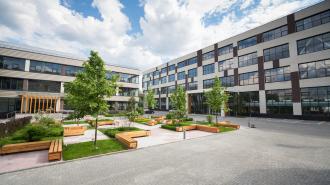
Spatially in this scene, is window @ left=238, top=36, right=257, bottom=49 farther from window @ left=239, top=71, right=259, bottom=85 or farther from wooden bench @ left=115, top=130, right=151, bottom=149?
wooden bench @ left=115, top=130, right=151, bottom=149

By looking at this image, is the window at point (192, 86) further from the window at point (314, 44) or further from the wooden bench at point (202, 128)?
the wooden bench at point (202, 128)

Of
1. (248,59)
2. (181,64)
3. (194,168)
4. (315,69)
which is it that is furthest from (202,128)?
(181,64)

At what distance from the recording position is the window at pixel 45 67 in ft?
120

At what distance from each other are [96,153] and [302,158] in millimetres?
11956

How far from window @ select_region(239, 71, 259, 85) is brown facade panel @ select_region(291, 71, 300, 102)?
634 centimetres

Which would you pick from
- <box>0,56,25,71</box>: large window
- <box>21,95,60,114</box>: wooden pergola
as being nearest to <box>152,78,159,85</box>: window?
<box>21,95,60,114</box>: wooden pergola

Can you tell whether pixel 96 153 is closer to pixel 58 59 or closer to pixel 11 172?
pixel 11 172

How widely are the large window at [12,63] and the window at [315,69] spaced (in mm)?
57002

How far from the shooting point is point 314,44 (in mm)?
26594

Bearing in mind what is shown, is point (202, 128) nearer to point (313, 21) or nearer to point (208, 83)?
point (313, 21)

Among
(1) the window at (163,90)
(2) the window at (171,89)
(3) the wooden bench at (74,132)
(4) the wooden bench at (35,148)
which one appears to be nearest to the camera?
(4) the wooden bench at (35,148)

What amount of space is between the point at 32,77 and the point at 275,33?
53.8 meters

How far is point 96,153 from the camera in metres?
9.66

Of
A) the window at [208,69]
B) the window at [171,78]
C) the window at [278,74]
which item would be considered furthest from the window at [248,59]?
the window at [171,78]
